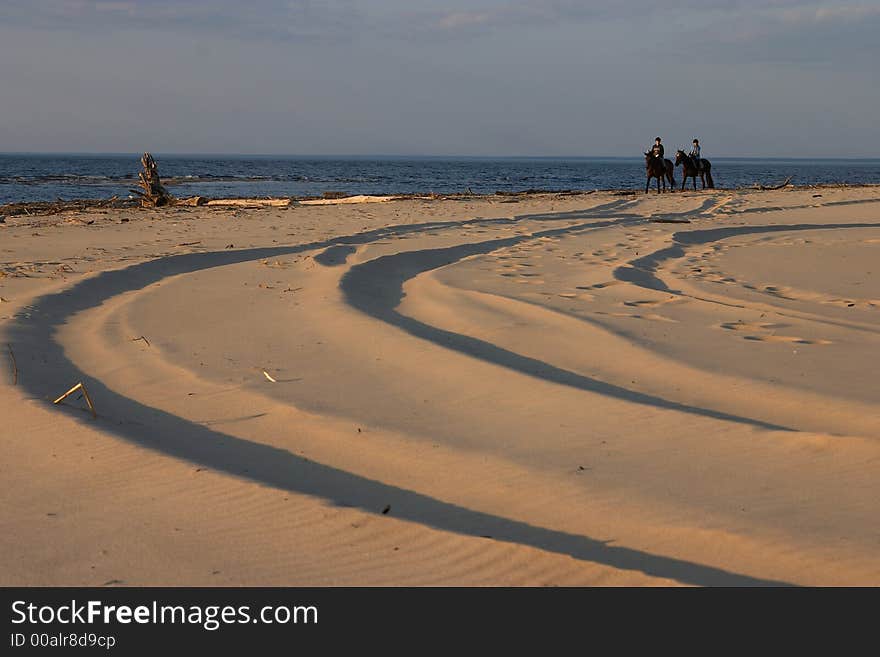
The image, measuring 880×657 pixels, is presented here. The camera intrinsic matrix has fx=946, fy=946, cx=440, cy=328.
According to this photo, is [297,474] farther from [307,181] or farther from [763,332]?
[307,181]

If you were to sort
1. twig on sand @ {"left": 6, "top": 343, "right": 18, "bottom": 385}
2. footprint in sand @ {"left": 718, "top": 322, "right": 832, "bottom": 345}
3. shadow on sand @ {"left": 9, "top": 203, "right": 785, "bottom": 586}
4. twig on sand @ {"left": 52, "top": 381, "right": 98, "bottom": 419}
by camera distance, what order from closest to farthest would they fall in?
shadow on sand @ {"left": 9, "top": 203, "right": 785, "bottom": 586} → twig on sand @ {"left": 52, "top": 381, "right": 98, "bottom": 419} → twig on sand @ {"left": 6, "top": 343, "right": 18, "bottom": 385} → footprint in sand @ {"left": 718, "top": 322, "right": 832, "bottom": 345}

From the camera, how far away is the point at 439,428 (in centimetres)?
367

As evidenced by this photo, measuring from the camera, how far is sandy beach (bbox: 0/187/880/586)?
8.34 feet

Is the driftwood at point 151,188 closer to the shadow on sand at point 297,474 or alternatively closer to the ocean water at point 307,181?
the ocean water at point 307,181

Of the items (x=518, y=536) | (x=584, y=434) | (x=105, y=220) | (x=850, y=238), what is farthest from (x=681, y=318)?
(x=105, y=220)

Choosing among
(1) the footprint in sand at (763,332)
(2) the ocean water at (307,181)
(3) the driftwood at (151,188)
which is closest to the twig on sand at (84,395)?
(1) the footprint in sand at (763,332)

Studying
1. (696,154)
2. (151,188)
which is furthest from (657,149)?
(151,188)

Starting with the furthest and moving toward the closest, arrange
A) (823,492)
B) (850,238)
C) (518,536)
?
(850,238)
(823,492)
(518,536)

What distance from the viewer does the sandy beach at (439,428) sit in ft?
8.34

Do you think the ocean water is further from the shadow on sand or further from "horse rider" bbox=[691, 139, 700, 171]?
the shadow on sand

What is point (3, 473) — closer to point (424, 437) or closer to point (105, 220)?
point (424, 437)

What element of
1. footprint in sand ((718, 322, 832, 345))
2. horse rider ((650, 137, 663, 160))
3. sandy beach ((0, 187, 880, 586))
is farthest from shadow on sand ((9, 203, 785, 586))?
horse rider ((650, 137, 663, 160))

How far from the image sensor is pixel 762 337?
5.25 meters
